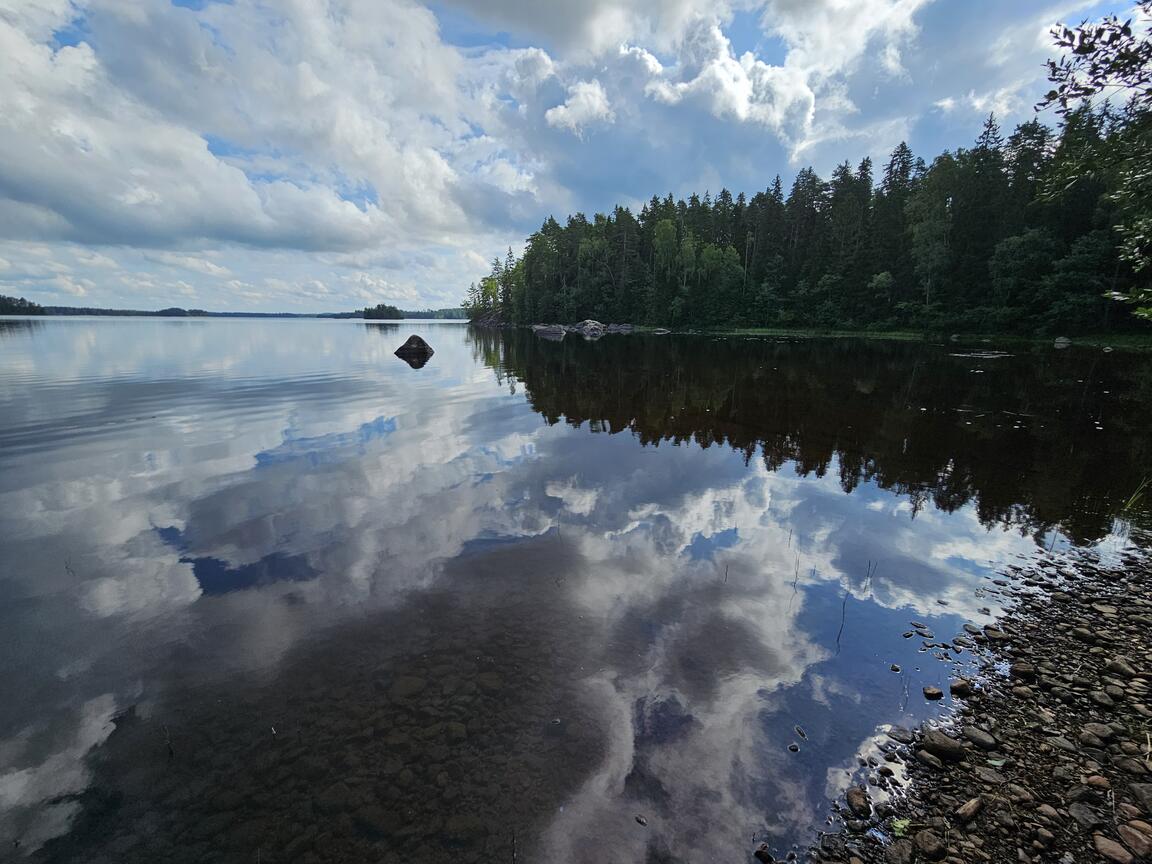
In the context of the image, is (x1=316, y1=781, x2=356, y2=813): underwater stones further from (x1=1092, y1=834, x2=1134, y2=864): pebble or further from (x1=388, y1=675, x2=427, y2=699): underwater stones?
(x1=1092, y1=834, x2=1134, y2=864): pebble

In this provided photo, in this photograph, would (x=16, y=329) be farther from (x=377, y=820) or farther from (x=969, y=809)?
(x=969, y=809)

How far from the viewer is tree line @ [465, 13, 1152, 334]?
Answer: 31.4 ft

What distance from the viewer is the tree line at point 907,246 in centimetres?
958

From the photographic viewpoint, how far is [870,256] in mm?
98000

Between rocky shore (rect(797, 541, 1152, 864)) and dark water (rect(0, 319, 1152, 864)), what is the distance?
38 cm

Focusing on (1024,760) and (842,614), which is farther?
(842,614)

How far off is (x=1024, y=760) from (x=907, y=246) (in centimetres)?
11287

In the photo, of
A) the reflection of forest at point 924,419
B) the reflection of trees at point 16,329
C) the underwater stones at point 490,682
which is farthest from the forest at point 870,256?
the reflection of trees at point 16,329

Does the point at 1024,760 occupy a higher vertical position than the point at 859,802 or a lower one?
higher

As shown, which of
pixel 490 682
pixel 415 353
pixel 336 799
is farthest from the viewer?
pixel 415 353

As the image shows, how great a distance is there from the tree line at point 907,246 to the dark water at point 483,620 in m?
8.29

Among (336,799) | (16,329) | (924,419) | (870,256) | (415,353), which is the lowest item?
(924,419)

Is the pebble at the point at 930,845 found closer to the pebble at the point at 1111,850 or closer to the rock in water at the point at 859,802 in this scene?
the rock in water at the point at 859,802

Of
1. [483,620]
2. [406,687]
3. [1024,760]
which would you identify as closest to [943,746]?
[1024,760]
